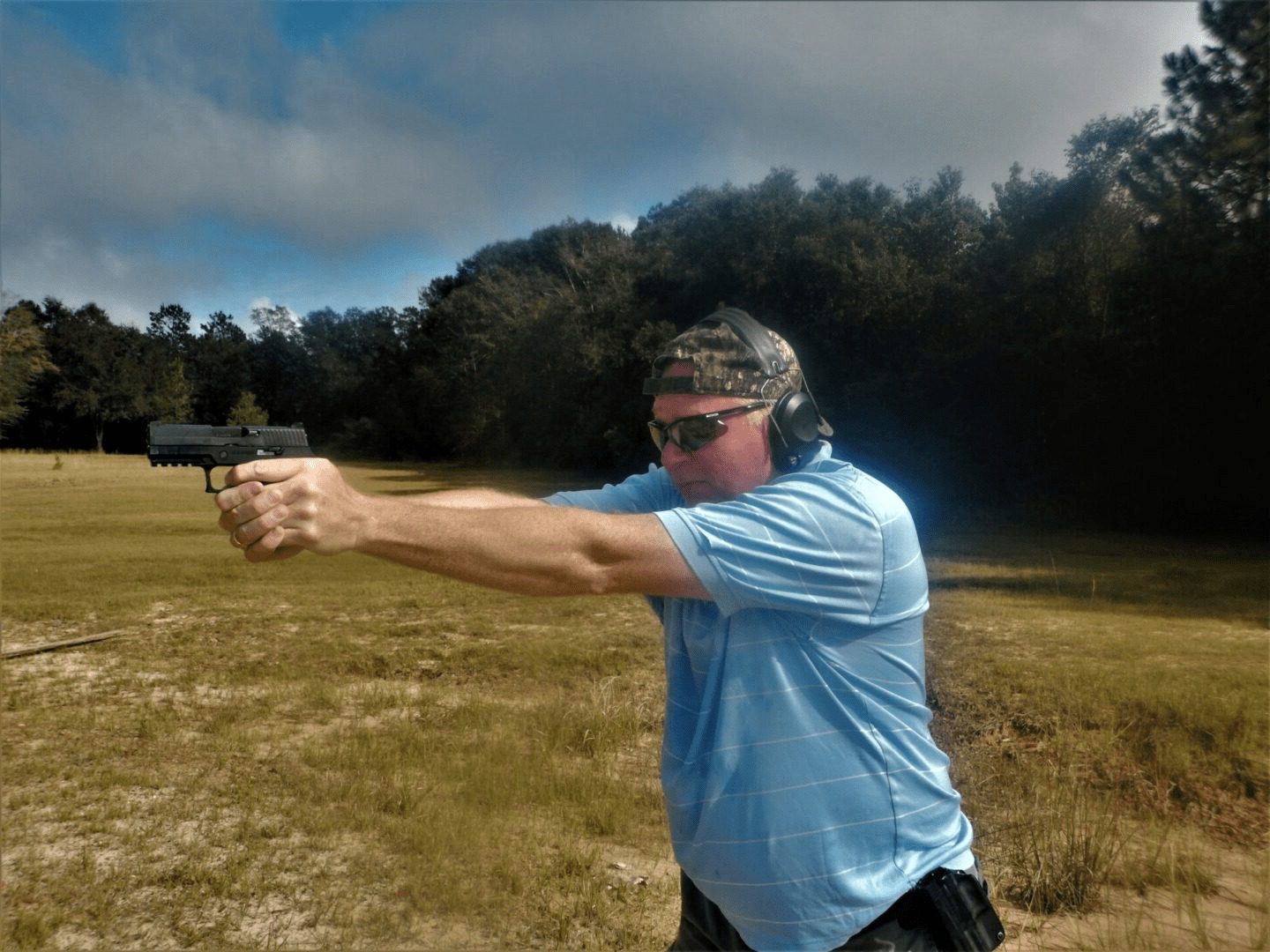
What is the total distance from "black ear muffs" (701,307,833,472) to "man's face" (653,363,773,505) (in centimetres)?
4

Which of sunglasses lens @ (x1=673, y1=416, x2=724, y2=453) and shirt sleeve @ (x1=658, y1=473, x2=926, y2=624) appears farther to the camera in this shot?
sunglasses lens @ (x1=673, y1=416, x2=724, y2=453)

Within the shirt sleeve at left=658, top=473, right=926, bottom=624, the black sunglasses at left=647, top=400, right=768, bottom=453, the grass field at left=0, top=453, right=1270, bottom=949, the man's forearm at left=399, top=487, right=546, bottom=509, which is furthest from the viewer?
the grass field at left=0, top=453, right=1270, bottom=949

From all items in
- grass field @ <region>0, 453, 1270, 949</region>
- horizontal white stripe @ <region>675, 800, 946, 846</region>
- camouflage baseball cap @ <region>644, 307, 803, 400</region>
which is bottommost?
grass field @ <region>0, 453, 1270, 949</region>

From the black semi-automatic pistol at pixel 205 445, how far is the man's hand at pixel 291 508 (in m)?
0.89

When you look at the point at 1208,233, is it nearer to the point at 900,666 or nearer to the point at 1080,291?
the point at 1080,291

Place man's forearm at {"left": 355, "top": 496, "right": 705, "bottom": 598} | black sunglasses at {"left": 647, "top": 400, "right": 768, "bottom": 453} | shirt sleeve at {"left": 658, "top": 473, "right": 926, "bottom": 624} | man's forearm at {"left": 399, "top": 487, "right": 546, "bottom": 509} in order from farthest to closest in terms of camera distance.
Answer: man's forearm at {"left": 399, "top": 487, "right": 546, "bottom": 509} < black sunglasses at {"left": 647, "top": 400, "right": 768, "bottom": 453} < shirt sleeve at {"left": 658, "top": 473, "right": 926, "bottom": 624} < man's forearm at {"left": 355, "top": 496, "right": 705, "bottom": 598}

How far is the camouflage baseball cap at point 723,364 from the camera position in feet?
7.55

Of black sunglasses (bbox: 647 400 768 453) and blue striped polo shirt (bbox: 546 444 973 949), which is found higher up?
black sunglasses (bbox: 647 400 768 453)

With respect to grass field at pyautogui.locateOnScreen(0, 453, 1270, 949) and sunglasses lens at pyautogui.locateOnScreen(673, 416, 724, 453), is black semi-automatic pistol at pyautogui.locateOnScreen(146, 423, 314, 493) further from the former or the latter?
sunglasses lens at pyautogui.locateOnScreen(673, 416, 724, 453)

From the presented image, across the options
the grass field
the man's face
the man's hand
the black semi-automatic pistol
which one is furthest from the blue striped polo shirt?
the grass field

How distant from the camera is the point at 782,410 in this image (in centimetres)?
236

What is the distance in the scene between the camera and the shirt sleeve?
1947mm

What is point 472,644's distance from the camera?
1221 centimetres

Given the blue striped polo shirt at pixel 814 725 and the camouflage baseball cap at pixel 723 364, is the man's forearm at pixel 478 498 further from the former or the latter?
the blue striped polo shirt at pixel 814 725
